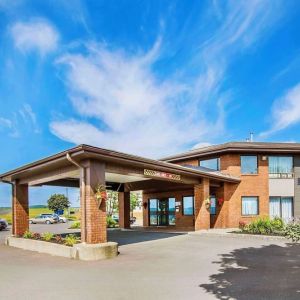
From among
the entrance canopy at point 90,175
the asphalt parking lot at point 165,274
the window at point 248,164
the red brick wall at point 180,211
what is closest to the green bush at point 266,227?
the asphalt parking lot at point 165,274

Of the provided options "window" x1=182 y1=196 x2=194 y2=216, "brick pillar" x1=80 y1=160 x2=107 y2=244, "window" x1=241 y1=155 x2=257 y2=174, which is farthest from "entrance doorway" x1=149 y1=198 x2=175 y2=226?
"brick pillar" x1=80 y1=160 x2=107 y2=244

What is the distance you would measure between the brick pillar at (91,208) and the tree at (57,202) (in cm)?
6471

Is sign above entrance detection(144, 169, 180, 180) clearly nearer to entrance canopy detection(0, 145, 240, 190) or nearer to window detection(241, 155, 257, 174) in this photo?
entrance canopy detection(0, 145, 240, 190)

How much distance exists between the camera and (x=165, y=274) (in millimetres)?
9656

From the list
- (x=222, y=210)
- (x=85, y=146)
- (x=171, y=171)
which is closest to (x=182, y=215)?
(x=222, y=210)

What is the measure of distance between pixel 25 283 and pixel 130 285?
2.58 m

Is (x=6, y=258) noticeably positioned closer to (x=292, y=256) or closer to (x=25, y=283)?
(x=25, y=283)

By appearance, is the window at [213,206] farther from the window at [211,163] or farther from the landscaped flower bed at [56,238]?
the landscaped flower bed at [56,238]

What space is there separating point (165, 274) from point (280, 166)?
17196 millimetres

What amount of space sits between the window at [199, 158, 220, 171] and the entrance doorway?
11.9 ft

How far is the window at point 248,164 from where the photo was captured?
79.7ft

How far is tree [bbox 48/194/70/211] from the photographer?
248 ft

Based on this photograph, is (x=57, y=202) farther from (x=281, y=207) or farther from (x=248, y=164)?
(x=281, y=207)

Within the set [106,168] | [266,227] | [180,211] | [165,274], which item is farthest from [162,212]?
[165,274]
